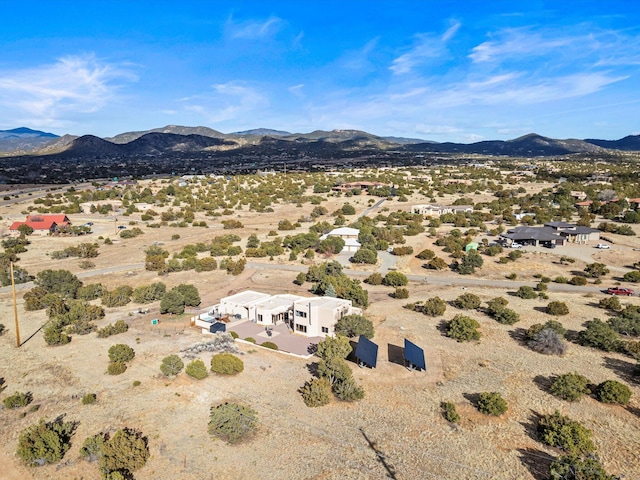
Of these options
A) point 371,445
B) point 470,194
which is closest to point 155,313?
point 371,445

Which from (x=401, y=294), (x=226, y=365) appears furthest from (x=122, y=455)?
(x=401, y=294)

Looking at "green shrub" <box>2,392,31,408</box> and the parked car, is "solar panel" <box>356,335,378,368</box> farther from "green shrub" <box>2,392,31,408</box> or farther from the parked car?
the parked car

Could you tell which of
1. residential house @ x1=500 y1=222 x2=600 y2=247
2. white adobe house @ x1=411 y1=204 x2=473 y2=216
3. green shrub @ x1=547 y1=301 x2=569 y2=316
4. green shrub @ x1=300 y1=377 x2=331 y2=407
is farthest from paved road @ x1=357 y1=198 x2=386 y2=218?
green shrub @ x1=300 y1=377 x2=331 y2=407

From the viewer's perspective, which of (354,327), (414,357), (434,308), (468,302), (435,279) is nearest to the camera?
(414,357)

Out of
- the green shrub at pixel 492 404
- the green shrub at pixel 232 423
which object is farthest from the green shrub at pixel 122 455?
the green shrub at pixel 492 404

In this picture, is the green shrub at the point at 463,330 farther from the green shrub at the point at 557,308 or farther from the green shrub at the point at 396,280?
the green shrub at the point at 396,280

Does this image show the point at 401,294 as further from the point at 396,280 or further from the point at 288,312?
the point at 288,312

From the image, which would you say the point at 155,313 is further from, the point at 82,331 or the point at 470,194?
the point at 470,194

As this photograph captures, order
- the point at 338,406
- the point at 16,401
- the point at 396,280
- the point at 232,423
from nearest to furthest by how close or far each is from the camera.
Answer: the point at 232,423
the point at 16,401
the point at 338,406
the point at 396,280
